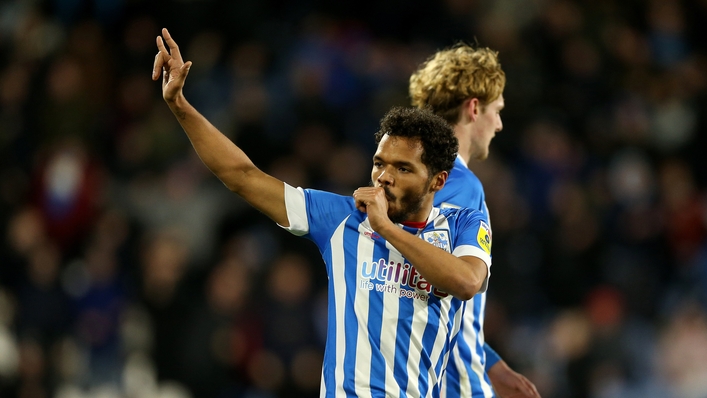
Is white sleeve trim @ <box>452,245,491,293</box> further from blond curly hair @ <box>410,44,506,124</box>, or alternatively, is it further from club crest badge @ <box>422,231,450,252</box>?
blond curly hair @ <box>410,44,506,124</box>

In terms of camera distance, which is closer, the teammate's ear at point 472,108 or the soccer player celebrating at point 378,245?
the soccer player celebrating at point 378,245

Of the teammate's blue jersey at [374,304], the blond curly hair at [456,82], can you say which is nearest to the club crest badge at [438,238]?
the teammate's blue jersey at [374,304]

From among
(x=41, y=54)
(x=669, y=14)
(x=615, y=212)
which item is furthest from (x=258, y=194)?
(x=669, y=14)

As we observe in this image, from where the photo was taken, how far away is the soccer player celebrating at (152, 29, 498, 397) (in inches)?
136

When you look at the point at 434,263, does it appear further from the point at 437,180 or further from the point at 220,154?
the point at 220,154

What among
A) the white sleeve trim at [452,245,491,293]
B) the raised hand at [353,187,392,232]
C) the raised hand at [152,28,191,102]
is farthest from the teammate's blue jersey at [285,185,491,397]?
the raised hand at [152,28,191,102]

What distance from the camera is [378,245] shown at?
357 centimetres

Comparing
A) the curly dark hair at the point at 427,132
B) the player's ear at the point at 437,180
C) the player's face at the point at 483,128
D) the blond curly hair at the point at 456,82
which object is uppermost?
the blond curly hair at the point at 456,82

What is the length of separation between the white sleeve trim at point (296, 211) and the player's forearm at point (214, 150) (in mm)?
170

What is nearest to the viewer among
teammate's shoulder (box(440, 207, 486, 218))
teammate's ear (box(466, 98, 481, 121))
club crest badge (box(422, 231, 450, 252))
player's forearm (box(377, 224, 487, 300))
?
player's forearm (box(377, 224, 487, 300))

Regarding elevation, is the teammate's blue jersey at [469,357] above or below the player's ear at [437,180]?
below

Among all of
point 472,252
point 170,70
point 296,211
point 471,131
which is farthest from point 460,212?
point 170,70

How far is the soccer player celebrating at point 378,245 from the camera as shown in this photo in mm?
3467

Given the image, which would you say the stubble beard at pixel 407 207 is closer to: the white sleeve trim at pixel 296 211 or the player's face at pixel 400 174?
the player's face at pixel 400 174
